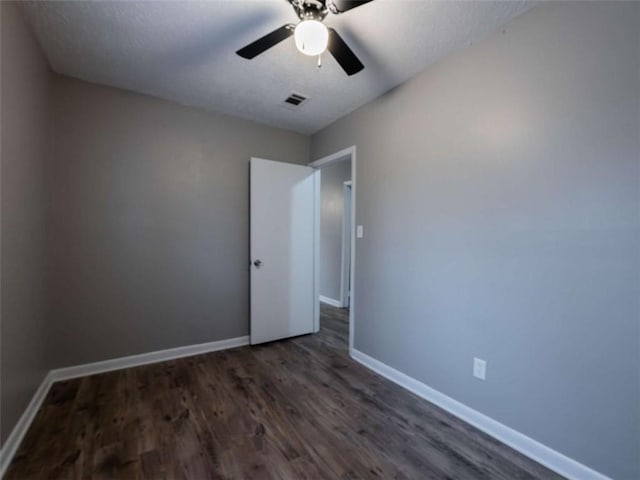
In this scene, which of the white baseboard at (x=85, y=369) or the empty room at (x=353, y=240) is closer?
the empty room at (x=353, y=240)

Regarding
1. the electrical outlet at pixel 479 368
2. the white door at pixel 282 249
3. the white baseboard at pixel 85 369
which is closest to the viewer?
the white baseboard at pixel 85 369

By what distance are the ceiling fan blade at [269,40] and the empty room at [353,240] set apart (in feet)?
0.05

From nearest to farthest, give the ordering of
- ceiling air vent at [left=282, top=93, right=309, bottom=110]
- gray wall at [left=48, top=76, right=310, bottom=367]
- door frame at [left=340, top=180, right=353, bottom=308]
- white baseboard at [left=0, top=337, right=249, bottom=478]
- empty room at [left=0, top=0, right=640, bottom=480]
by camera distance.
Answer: empty room at [left=0, top=0, right=640, bottom=480], white baseboard at [left=0, top=337, right=249, bottom=478], gray wall at [left=48, top=76, right=310, bottom=367], ceiling air vent at [left=282, top=93, right=309, bottom=110], door frame at [left=340, top=180, right=353, bottom=308]

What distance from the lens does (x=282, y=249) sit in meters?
3.46

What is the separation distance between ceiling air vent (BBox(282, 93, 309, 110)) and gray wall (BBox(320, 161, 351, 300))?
214 centimetres

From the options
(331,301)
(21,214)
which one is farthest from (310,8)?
(331,301)

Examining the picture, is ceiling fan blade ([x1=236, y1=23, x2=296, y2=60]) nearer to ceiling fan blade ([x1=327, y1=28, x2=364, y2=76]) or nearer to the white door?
ceiling fan blade ([x1=327, y1=28, x2=364, y2=76])

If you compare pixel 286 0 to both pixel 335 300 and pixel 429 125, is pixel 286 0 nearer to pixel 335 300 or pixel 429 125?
pixel 429 125

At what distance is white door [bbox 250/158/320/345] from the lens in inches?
130

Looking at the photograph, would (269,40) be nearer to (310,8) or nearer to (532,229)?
(310,8)

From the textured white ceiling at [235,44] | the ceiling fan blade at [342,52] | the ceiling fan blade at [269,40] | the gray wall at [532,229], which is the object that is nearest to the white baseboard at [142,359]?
the gray wall at [532,229]

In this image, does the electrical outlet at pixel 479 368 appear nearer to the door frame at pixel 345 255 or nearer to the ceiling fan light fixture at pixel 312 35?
the ceiling fan light fixture at pixel 312 35

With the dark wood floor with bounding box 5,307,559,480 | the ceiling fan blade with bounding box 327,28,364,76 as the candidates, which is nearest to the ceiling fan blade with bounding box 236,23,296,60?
the ceiling fan blade with bounding box 327,28,364,76

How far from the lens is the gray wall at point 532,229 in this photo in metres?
1.38
